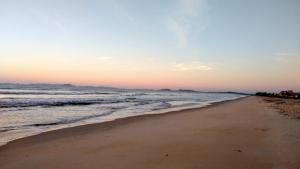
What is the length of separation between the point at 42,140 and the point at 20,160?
8.12ft

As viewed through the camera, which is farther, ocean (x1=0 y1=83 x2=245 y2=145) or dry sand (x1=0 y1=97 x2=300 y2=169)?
ocean (x1=0 y1=83 x2=245 y2=145)

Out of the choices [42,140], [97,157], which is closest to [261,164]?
[97,157]

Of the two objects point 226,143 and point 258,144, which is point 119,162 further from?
point 258,144

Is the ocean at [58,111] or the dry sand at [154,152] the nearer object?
the dry sand at [154,152]

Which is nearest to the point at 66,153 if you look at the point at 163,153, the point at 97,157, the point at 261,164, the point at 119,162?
the point at 97,157

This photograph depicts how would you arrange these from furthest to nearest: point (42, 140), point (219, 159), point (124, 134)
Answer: point (124, 134), point (42, 140), point (219, 159)

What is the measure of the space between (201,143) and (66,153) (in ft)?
11.8

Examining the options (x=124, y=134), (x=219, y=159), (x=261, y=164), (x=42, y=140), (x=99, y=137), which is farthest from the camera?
(x=124, y=134)

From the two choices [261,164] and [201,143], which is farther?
[201,143]

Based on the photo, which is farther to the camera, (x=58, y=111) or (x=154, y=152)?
(x=58, y=111)

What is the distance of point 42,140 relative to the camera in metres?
8.32

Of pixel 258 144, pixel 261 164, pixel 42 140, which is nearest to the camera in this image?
pixel 261 164

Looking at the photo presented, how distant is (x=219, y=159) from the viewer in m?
6.01

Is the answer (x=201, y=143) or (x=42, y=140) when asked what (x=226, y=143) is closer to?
(x=201, y=143)
